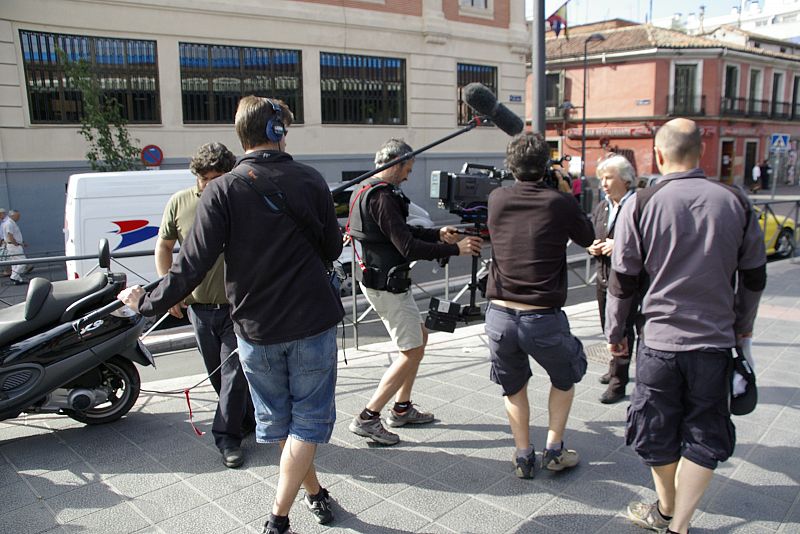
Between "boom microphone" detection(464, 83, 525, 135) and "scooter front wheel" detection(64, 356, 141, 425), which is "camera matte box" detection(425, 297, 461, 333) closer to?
"boom microphone" detection(464, 83, 525, 135)

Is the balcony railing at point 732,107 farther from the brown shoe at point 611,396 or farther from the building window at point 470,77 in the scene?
the brown shoe at point 611,396

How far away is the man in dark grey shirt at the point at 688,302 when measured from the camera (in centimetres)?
263

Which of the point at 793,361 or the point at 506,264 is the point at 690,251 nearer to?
the point at 506,264

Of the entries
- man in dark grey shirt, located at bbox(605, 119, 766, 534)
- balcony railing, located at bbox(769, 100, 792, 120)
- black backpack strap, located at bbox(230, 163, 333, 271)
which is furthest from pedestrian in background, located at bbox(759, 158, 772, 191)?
black backpack strap, located at bbox(230, 163, 333, 271)

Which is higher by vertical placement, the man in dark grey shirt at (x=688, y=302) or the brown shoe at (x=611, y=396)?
the man in dark grey shirt at (x=688, y=302)

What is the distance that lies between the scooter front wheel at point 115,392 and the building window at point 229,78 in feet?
45.9

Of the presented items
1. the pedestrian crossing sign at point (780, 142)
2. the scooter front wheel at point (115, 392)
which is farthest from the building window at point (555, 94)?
the scooter front wheel at point (115, 392)

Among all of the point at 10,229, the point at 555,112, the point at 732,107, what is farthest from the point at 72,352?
the point at 732,107

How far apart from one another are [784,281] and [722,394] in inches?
310

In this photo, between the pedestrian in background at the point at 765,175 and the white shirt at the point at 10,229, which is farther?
the pedestrian in background at the point at 765,175

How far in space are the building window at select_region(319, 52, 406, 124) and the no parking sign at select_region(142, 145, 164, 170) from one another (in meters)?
5.64

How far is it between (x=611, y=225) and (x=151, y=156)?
13207mm

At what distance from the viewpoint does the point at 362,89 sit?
1983cm

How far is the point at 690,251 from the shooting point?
2639 mm
